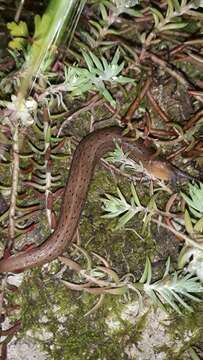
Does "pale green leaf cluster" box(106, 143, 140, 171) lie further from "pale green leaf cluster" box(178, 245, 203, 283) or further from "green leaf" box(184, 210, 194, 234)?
"pale green leaf cluster" box(178, 245, 203, 283)

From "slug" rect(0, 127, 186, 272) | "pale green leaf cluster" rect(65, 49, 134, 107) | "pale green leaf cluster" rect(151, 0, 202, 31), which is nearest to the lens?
"pale green leaf cluster" rect(65, 49, 134, 107)

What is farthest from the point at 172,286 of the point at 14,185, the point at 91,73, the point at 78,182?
the point at 91,73

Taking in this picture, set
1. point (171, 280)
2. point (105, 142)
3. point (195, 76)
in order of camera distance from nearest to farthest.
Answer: point (171, 280), point (105, 142), point (195, 76)

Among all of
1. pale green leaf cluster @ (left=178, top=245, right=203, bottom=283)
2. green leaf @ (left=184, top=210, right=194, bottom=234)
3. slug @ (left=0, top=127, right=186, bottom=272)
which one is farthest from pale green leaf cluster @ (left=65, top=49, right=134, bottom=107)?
pale green leaf cluster @ (left=178, top=245, right=203, bottom=283)

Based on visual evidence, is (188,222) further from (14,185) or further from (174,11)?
(174,11)

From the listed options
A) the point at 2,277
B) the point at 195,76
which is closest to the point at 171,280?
the point at 2,277

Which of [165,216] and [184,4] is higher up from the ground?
[184,4]

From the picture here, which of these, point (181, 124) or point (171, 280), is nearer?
point (171, 280)

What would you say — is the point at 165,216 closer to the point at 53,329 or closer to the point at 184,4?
the point at 53,329
